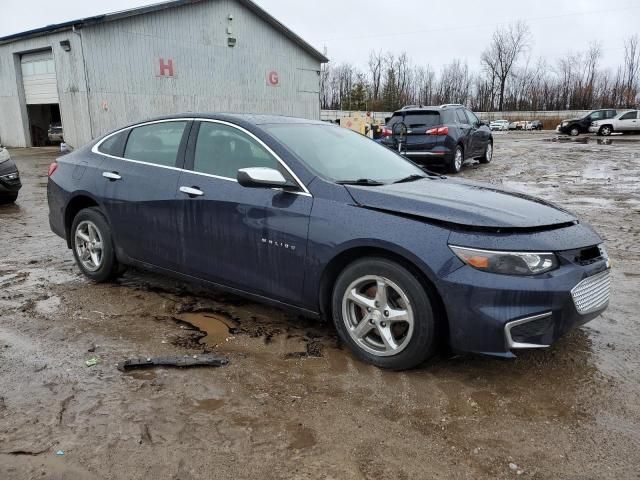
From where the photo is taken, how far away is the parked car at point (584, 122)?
33969mm

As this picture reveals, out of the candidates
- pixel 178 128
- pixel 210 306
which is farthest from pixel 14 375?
Answer: pixel 178 128

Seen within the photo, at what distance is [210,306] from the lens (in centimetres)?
438

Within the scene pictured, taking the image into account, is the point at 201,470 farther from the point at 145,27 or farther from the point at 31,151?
the point at 31,151

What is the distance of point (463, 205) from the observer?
→ 3.20 meters

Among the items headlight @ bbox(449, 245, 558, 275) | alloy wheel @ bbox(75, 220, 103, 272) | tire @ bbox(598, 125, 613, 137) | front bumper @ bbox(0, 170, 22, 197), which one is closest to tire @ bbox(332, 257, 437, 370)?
headlight @ bbox(449, 245, 558, 275)

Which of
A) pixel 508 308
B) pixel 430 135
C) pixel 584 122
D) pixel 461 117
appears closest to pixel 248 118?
pixel 508 308

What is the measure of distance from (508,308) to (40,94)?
79.8ft

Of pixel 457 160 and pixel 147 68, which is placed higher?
pixel 147 68

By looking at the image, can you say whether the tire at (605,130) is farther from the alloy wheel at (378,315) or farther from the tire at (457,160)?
the alloy wheel at (378,315)

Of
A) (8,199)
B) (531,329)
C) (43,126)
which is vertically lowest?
(8,199)

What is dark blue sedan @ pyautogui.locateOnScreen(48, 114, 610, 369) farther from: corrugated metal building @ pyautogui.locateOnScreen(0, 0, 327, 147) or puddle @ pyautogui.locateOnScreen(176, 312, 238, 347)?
corrugated metal building @ pyautogui.locateOnScreen(0, 0, 327, 147)

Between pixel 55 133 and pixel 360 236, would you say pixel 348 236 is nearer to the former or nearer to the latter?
pixel 360 236

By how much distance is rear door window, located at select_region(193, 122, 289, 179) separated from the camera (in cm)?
381

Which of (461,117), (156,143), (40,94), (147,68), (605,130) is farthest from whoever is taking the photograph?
(605,130)
